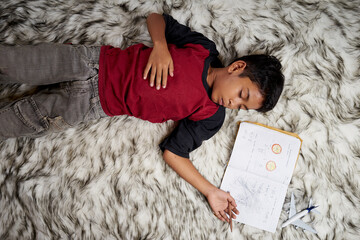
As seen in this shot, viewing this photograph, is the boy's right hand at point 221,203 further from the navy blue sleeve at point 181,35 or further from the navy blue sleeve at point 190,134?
the navy blue sleeve at point 181,35

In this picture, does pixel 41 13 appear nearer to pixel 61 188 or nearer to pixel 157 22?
pixel 157 22

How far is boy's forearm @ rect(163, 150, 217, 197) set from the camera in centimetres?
85

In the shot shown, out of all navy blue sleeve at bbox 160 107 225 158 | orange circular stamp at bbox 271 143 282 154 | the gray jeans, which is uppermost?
the gray jeans

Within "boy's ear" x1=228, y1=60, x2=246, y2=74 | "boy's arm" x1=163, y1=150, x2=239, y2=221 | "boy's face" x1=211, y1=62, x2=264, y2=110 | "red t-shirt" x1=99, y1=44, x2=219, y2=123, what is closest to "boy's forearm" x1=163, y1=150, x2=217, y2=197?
"boy's arm" x1=163, y1=150, x2=239, y2=221

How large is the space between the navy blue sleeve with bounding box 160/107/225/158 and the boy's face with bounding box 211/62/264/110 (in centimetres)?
10

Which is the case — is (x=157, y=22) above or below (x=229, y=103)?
above

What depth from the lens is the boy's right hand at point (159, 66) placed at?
2.44ft

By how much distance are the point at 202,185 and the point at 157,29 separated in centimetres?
61

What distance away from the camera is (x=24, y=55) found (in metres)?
0.75

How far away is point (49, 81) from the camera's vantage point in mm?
789

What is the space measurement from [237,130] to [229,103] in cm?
21

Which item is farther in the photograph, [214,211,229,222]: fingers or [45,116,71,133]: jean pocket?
[214,211,229,222]: fingers

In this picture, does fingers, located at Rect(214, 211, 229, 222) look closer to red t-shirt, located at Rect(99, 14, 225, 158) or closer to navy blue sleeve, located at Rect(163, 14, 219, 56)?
red t-shirt, located at Rect(99, 14, 225, 158)

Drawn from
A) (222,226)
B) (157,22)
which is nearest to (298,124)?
(222,226)
